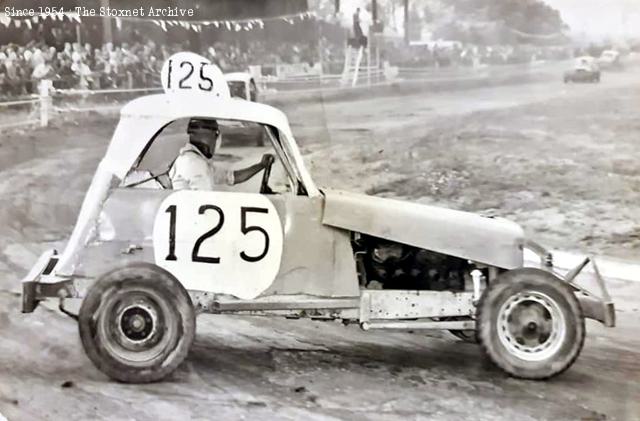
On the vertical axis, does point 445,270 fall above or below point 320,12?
below

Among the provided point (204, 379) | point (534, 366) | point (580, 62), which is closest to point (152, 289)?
point (204, 379)

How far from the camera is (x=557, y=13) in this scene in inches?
73.3

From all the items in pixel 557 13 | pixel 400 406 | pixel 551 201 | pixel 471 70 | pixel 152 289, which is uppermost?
pixel 557 13

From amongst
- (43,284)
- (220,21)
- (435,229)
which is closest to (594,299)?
(435,229)

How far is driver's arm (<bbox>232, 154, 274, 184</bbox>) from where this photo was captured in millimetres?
1859

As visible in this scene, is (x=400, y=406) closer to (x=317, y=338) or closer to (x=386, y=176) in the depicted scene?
(x=317, y=338)

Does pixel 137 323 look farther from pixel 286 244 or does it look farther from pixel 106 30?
pixel 106 30

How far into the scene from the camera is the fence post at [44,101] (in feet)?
6.42

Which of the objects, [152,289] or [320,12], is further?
[320,12]

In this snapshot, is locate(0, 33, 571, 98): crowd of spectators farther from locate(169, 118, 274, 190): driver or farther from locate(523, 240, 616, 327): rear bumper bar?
locate(523, 240, 616, 327): rear bumper bar

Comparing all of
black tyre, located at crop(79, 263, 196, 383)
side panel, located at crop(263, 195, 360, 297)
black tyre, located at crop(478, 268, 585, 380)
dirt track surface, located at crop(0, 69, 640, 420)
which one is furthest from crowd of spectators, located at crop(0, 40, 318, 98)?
black tyre, located at crop(478, 268, 585, 380)

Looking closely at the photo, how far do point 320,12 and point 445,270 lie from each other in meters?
0.71

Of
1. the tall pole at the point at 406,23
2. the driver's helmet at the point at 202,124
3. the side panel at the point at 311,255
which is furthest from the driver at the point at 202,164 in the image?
the tall pole at the point at 406,23

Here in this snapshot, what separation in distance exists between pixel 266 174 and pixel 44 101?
1.98 ft
